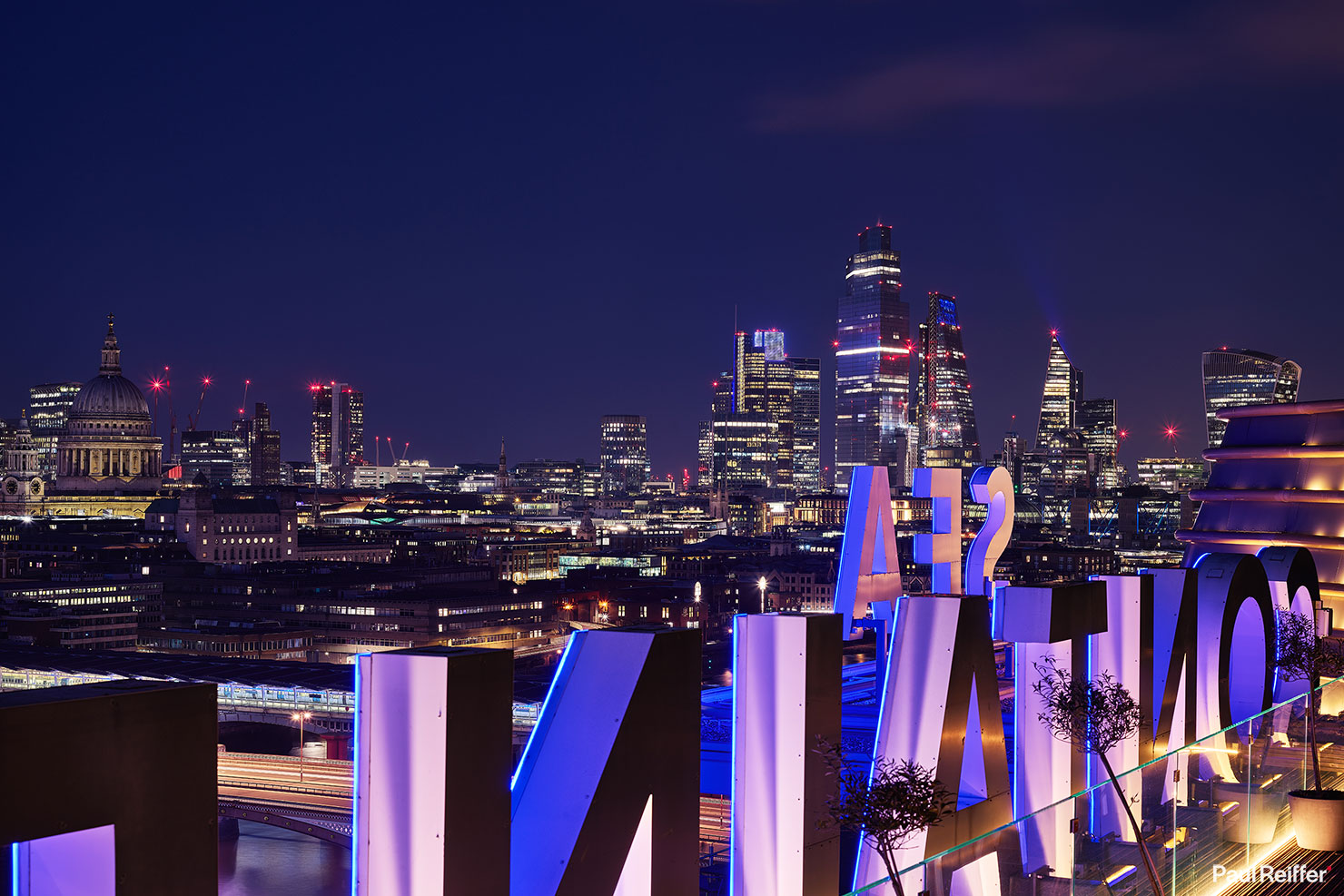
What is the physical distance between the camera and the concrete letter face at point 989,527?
2000 centimetres

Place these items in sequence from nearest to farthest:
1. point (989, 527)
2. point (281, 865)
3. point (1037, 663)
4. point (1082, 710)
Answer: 1. point (1082, 710)
2. point (1037, 663)
3. point (989, 527)
4. point (281, 865)

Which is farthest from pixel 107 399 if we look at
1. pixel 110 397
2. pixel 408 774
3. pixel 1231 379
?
pixel 408 774

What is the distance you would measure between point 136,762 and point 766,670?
5905mm

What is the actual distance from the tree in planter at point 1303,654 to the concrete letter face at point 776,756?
11297 millimetres

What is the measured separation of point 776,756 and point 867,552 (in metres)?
6.80

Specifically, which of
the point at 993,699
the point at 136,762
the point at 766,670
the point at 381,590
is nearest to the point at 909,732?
the point at 993,699

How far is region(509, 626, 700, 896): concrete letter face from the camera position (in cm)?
984

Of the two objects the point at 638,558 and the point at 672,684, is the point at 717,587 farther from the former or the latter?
the point at 672,684

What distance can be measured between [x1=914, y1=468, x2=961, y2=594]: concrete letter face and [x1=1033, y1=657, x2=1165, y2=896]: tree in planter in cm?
Answer: 293

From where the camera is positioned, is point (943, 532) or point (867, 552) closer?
point (867, 552)
